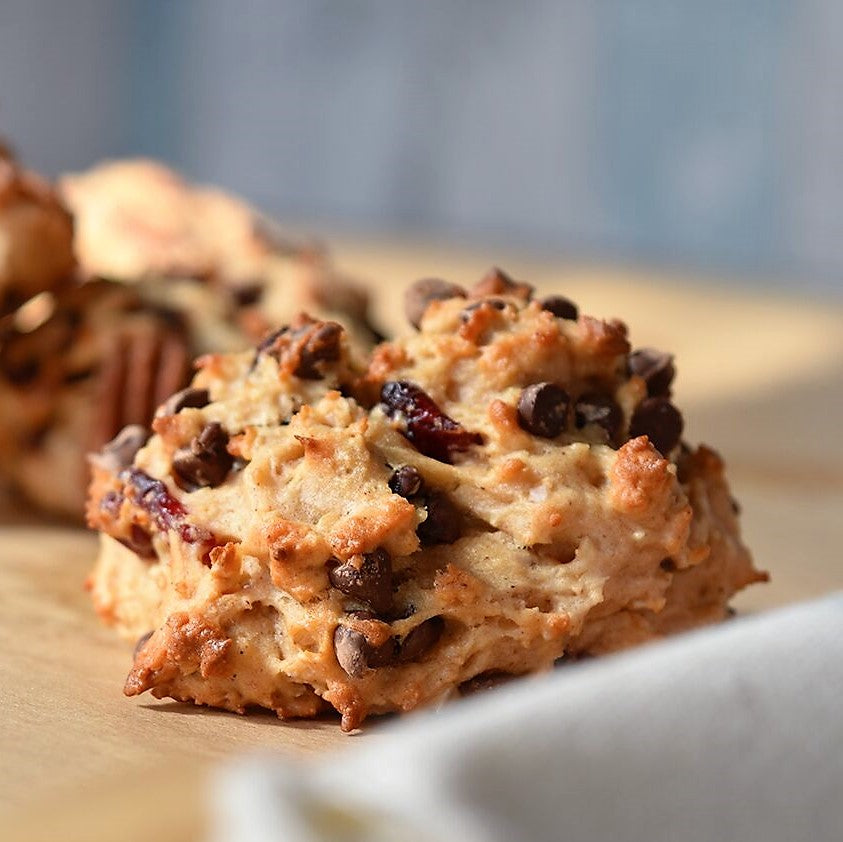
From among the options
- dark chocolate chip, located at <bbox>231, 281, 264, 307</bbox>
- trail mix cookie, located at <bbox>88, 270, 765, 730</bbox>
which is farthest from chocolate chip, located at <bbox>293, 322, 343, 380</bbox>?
dark chocolate chip, located at <bbox>231, 281, 264, 307</bbox>

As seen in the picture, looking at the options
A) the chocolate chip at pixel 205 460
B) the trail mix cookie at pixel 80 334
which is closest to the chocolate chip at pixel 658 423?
the chocolate chip at pixel 205 460

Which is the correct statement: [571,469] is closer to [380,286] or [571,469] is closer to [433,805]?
[433,805]

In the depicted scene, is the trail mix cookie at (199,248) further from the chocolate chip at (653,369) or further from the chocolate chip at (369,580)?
the chocolate chip at (369,580)

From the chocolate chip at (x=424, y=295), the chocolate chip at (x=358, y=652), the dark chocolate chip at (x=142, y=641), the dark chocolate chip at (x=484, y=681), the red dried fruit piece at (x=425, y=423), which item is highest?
the chocolate chip at (x=424, y=295)

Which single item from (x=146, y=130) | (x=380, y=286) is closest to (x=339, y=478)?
(x=380, y=286)

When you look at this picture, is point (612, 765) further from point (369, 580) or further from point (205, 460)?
point (205, 460)

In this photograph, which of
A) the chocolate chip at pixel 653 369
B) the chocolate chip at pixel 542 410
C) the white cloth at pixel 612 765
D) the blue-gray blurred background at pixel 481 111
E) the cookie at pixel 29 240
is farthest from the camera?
the blue-gray blurred background at pixel 481 111

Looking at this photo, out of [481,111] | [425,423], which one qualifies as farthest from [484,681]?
[481,111]

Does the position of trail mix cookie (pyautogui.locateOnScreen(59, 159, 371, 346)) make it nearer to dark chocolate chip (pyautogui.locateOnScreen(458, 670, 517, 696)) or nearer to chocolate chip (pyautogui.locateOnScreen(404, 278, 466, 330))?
chocolate chip (pyautogui.locateOnScreen(404, 278, 466, 330))
